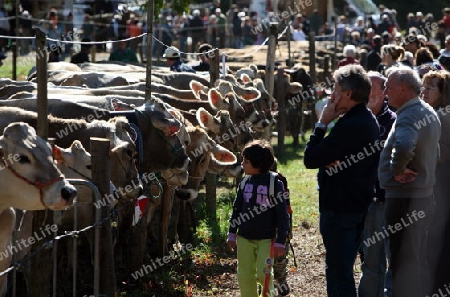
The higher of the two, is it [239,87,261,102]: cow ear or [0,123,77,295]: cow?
[0,123,77,295]: cow

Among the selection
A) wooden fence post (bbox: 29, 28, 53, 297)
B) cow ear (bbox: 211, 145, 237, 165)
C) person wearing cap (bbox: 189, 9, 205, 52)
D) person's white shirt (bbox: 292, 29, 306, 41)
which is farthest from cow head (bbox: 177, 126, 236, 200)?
person's white shirt (bbox: 292, 29, 306, 41)

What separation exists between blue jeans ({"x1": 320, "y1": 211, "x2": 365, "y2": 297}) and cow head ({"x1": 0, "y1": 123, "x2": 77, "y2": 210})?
6.64 ft

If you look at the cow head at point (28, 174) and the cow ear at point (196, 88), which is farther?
the cow ear at point (196, 88)

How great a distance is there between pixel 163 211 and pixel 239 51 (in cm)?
2024

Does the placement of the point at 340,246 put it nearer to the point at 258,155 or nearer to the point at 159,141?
the point at 258,155

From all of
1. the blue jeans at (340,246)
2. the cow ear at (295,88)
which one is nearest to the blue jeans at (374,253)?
the blue jeans at (340,246)

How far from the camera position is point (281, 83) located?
21.5 m

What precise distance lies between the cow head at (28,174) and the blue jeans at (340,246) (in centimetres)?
202

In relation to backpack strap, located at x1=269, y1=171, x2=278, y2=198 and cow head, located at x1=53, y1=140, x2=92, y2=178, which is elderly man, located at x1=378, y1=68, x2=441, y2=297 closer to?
backpack strap, located at x1=269, y1=171, x2=278, y2=198

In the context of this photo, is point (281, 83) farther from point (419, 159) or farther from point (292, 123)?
point (419, 159)

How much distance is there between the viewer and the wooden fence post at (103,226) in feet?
23.7

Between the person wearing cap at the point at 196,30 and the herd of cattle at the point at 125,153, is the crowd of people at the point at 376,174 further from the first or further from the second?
the person wearing cap at the point at 196,30

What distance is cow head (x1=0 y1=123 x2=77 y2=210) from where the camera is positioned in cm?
643

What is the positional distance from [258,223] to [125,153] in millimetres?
1990
